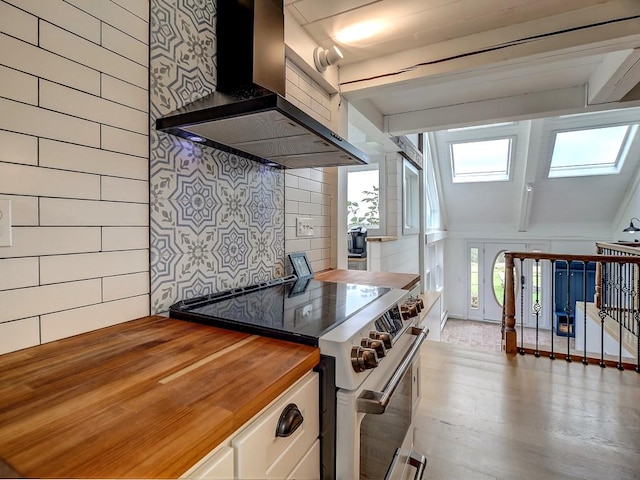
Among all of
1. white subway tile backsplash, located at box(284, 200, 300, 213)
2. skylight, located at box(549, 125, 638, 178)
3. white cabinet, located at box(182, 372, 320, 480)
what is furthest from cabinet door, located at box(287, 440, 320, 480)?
skylight, located at box(549, 125, 638, 178)

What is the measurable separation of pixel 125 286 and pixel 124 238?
15 centimetres

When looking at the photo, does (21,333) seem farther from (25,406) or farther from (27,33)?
(27,33)

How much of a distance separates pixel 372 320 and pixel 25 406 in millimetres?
773

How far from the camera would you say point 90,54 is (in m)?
0.92

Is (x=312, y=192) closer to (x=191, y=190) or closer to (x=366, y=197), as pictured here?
(x=191, y=190)

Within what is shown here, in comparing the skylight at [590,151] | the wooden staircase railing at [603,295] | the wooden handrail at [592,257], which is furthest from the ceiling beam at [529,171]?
the wooden handrail at [592,257]

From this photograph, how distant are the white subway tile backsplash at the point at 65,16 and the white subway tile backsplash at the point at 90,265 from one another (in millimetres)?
601

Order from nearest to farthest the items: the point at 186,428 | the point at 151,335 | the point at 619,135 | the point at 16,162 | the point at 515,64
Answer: the point at 186,428 → the point at 16,162 → the point at 151,335 → the point at 515,64 → the point at 619,135

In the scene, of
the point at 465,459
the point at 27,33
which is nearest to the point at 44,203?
the point at 27,33

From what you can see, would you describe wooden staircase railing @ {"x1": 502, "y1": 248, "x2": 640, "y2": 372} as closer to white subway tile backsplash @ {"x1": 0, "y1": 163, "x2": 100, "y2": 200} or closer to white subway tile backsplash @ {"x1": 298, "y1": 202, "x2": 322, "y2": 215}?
white subway tile backsplash @ {"x1": 298, "y1": 202, "x2": 322, "y2": 215}

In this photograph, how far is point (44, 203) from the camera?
2.69 feet

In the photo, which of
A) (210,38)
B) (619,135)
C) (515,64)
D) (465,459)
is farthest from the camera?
(619,135)

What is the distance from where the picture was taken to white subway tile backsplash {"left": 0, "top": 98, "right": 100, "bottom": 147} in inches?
30.0

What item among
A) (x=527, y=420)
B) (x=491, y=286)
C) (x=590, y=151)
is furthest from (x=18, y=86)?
(x=491, y=286)
